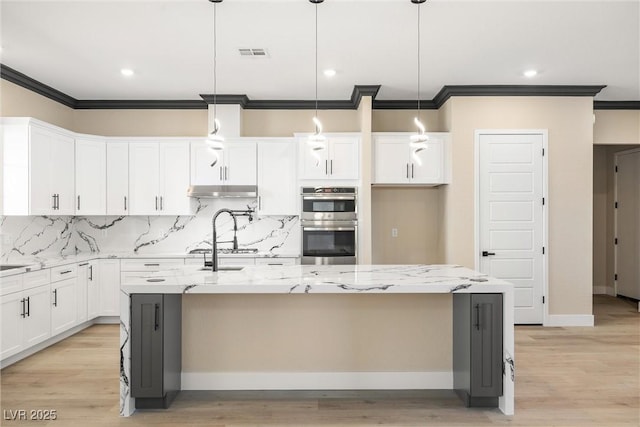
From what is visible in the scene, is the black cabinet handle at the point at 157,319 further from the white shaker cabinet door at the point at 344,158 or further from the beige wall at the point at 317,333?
the white shaker cabinet door at the point at 344,158

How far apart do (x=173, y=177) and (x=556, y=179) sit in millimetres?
4628

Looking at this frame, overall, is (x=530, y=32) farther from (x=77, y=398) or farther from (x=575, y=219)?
(x=77, y=398)

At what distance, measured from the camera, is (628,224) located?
22.2 feet

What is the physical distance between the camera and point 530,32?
12.1ft

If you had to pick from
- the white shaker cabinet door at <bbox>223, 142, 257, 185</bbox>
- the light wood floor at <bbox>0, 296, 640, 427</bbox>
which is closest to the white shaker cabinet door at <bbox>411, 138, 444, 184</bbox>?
the white shaker cabinet door at <bbox>223, 142, 257, 185</bbox>

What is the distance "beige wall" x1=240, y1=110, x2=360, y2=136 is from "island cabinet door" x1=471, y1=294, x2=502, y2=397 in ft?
11.5

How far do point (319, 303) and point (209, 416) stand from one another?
1.03m

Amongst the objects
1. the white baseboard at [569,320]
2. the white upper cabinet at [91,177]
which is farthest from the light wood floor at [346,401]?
the white upper cabinet at [91,177]

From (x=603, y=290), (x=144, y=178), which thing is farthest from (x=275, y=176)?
(x=603, y=290)

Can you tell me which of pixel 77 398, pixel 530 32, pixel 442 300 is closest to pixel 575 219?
pixel 530 32

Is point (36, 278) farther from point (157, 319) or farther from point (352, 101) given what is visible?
point (352, 101)

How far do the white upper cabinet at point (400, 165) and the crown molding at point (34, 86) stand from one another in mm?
3868

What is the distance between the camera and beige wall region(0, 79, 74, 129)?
14.8 feet

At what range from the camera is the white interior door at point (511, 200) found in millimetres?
5188
